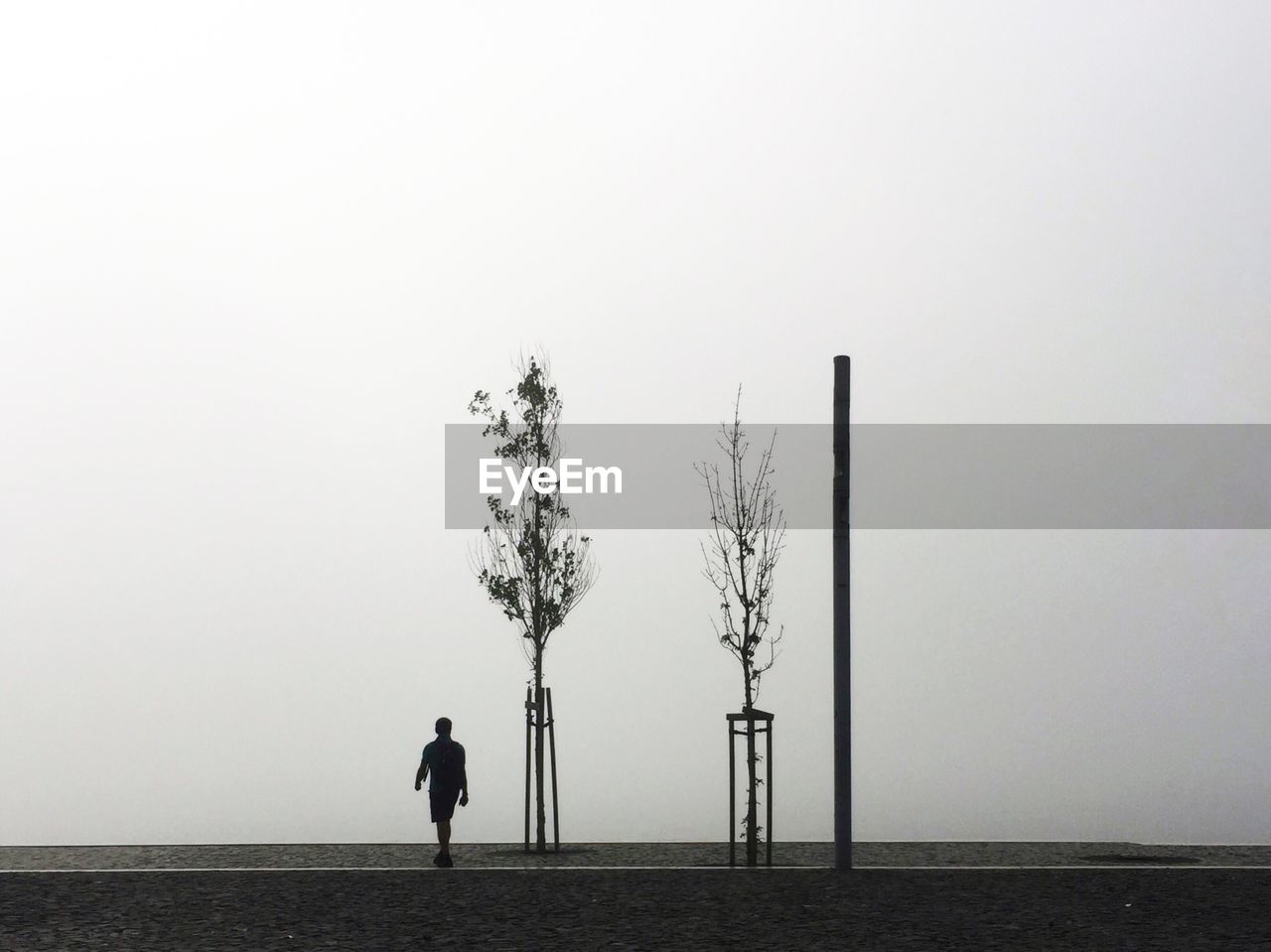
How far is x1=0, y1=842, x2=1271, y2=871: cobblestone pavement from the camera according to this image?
60.1 feet

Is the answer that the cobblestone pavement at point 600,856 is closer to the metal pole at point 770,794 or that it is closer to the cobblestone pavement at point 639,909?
the metal pole at point 770,794

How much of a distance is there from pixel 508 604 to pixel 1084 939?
12.1 meters

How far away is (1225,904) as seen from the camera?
44.4 feet

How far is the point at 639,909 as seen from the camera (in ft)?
43.1

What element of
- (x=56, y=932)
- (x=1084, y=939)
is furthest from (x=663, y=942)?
(x=56, y=932)

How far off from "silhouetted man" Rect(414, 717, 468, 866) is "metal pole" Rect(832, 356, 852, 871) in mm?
4578

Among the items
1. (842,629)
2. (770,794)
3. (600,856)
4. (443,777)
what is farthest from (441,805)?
(842,629)

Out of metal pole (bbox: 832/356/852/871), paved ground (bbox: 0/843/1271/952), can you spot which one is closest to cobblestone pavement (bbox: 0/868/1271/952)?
paved ground (bbox: 0/843/1271/952)

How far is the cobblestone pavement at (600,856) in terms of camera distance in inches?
721

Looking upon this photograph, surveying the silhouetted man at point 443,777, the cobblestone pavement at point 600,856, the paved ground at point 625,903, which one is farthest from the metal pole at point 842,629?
the silhouetted man at point 443,777

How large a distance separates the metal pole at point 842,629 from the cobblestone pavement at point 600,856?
140 centimetres

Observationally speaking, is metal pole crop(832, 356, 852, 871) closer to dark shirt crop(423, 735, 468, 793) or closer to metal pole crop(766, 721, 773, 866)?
metal pole crop(766, 721, 773, 866)

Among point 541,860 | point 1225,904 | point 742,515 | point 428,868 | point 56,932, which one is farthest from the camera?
point 742,515

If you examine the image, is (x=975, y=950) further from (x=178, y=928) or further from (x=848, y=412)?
(x=848, y=412)
